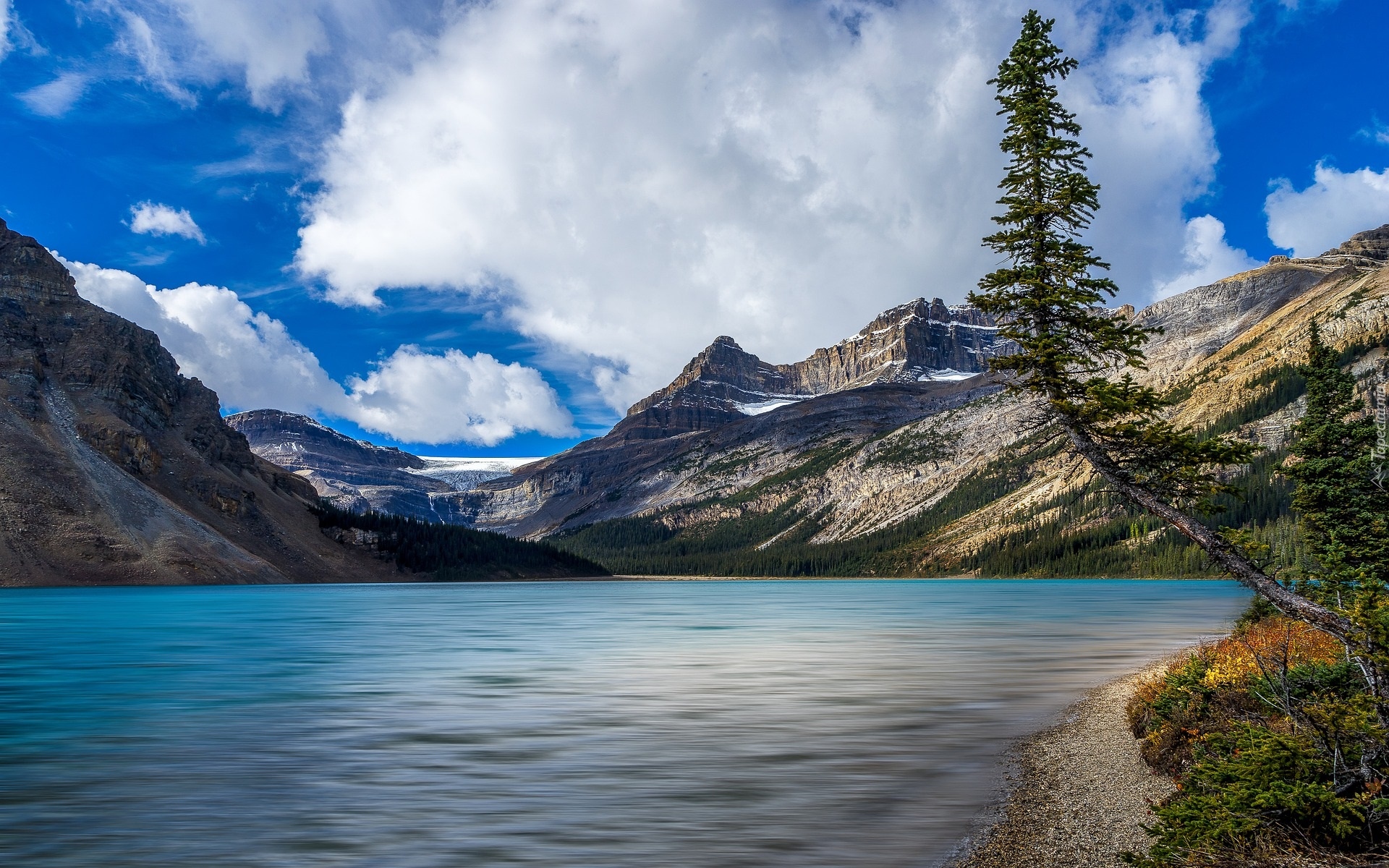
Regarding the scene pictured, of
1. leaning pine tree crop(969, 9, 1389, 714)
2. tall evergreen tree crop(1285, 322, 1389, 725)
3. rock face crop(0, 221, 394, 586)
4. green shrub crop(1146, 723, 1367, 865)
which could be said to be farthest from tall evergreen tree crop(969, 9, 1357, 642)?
rock face crop(0, 221, 394, 586)

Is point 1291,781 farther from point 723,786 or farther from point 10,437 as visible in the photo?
point 10,437

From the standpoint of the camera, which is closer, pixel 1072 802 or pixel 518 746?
pixel 1072 802

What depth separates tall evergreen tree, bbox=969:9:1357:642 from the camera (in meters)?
15.8

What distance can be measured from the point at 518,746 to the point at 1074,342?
16.0 metres

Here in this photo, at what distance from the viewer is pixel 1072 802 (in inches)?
524

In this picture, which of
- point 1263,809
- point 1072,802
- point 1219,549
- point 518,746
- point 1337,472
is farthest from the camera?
point 1337,472

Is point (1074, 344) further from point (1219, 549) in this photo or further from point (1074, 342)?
point (1219, 549)

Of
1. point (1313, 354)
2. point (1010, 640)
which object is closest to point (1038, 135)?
point (1313, 354)

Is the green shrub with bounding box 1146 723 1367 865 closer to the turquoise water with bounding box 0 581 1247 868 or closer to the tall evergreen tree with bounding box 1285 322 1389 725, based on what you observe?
the turquoise water with bounding box 0 581 1247 868

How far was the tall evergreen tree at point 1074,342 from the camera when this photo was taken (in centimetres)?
1584

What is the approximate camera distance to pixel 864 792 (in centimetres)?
1478

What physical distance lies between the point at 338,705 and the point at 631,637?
2964 centimetres

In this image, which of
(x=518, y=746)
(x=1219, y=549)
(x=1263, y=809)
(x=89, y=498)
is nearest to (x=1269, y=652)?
(x=1219, y=549)

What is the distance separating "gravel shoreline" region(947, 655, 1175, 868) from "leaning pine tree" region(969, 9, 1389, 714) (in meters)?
4.20
